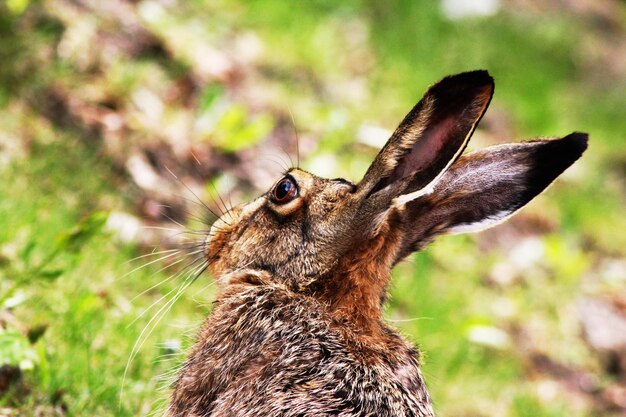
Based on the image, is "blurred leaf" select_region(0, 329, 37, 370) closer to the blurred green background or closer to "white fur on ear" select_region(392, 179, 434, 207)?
the blurred green background

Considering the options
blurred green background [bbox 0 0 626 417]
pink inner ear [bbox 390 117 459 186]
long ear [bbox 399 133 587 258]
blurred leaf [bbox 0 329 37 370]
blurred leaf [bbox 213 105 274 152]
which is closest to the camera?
pink inner ear [bbox 390 117 459 186]

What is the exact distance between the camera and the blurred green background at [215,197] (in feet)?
13.8

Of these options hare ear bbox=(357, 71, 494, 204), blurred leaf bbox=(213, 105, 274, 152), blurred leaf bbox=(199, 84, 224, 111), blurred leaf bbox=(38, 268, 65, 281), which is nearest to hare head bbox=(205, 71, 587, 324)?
hare ear bbox=(357, 71, 494, 204)

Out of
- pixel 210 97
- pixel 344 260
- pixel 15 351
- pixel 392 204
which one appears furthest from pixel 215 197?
pixel 392 204

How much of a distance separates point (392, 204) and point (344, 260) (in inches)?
14.1

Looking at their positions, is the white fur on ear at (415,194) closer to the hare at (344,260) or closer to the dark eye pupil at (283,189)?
the hare at (344,260)

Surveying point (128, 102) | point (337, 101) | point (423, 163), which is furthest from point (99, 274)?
point (337, 101)

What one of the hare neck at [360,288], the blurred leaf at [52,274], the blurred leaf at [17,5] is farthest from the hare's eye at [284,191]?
the blurred leaf at [17,5]

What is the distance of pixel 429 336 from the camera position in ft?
18.9

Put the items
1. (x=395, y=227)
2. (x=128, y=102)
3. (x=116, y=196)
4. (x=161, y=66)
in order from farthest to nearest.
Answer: (x=161, y=66)
(x=128, y=102)
(x=116, y=196)
(x=395, y=227)

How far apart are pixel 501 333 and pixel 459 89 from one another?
10.4 feet

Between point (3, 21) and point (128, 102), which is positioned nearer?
point (3, 21)

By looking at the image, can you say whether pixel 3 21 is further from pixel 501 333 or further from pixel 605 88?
pixel 605 88

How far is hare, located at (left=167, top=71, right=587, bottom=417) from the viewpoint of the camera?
311 centimetres
